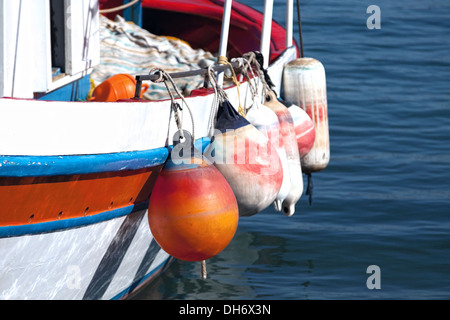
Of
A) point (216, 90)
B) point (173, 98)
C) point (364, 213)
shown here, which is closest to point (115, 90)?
point (216, 90)

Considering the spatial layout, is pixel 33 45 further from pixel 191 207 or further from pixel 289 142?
pixel 289 142

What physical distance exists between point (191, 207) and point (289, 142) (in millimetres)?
1596

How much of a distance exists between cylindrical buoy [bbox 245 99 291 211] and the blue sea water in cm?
131

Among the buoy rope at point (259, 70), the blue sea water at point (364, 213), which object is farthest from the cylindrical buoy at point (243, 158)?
the blue sea water at point (364, 213)

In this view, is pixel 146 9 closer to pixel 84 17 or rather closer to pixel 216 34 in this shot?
pixel 216 34

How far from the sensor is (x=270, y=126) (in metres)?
5.57

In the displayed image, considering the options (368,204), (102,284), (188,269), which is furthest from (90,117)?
(368,204)

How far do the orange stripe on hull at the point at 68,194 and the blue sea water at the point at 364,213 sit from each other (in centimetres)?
174

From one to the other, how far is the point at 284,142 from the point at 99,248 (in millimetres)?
1628

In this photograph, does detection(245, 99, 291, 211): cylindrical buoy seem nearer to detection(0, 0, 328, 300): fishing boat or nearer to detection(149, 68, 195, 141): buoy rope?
detection(0, 0, 328, 300): fishing boat

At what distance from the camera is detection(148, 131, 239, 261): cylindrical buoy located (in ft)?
15.0

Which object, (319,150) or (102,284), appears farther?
(319,150)

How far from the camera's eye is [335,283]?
22.8 feet

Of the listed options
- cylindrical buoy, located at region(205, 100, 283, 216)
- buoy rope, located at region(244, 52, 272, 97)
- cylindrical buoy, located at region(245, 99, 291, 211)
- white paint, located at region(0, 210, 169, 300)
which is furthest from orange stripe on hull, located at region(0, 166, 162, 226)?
buoy rope, located at region(244, 52, 272, 97)
